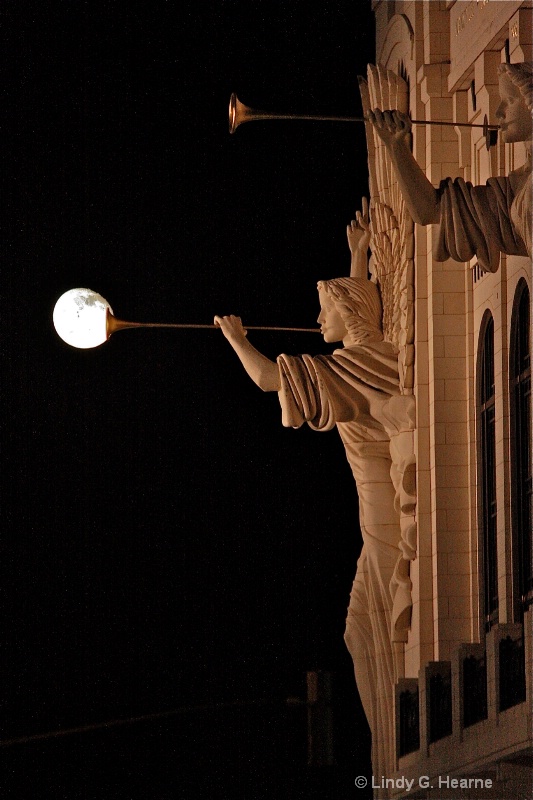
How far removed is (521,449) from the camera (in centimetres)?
1473

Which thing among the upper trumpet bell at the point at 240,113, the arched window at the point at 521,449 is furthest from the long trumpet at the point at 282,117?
the arched window at the point at 521,449

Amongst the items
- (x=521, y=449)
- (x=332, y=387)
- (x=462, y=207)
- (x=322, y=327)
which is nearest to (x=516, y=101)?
A: (x=462, y=207)

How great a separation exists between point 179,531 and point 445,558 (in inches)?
200

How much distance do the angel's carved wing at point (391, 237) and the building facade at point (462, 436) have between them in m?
0.09

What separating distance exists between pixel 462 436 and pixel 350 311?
5.10 ft

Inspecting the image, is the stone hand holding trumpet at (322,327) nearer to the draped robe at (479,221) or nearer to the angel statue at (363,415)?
the angel statue at (363,415)

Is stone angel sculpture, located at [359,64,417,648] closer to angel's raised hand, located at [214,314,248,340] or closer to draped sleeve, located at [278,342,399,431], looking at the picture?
draped sleeve, located at [278,342,399,431]

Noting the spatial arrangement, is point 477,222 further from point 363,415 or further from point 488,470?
point 363,415

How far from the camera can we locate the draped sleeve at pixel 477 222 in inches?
521

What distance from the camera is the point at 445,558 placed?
15742 millimetres

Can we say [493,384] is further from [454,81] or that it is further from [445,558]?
[454,81]

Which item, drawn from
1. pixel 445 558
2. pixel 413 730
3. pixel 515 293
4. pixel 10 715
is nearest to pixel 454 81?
pixel 515 293

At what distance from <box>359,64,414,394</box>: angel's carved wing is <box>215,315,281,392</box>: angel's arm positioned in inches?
42.2

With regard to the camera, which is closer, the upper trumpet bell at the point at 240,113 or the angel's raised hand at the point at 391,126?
the angel's raised hand at the point at 391,126
